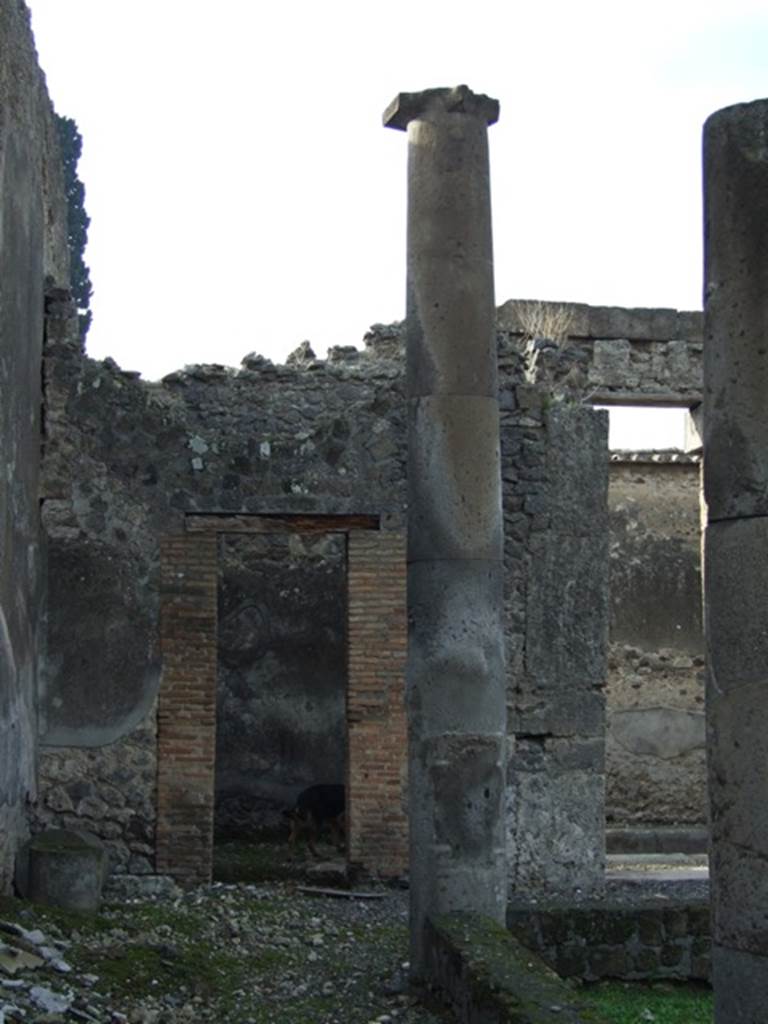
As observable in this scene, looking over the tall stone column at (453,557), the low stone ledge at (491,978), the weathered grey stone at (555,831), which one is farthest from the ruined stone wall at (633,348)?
the low stone ledge at (491,978)

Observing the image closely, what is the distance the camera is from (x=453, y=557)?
Answer: 8.03 metres

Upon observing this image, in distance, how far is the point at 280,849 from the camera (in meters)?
12.8

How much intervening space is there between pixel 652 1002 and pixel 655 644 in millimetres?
8283

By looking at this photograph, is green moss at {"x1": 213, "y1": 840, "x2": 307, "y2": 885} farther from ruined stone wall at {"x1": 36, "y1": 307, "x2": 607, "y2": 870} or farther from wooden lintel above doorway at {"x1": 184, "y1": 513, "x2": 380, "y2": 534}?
wooden lintel above doorway at {"x1": 184, "y1": 513, "x2": 380, "y2": 534}

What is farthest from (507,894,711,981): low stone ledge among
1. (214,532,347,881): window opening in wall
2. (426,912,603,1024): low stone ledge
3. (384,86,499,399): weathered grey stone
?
(214,532,347,881): window opening in wall

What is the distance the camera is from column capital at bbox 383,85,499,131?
27.6 ft

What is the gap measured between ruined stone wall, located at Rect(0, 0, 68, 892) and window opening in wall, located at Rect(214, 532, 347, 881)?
3.54 m

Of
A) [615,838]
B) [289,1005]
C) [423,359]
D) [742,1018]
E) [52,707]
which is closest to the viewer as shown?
[742,1018]

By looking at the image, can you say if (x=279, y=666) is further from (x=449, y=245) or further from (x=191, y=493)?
(x=449, y=245)

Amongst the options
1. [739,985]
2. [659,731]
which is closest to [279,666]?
[659,731]

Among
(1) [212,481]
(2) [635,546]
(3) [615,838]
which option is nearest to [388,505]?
(1) [212,481]

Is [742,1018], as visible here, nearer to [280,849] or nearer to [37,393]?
[37,393]

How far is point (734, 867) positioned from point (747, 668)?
1.57ft

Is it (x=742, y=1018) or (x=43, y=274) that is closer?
(x=742, y=1018)
